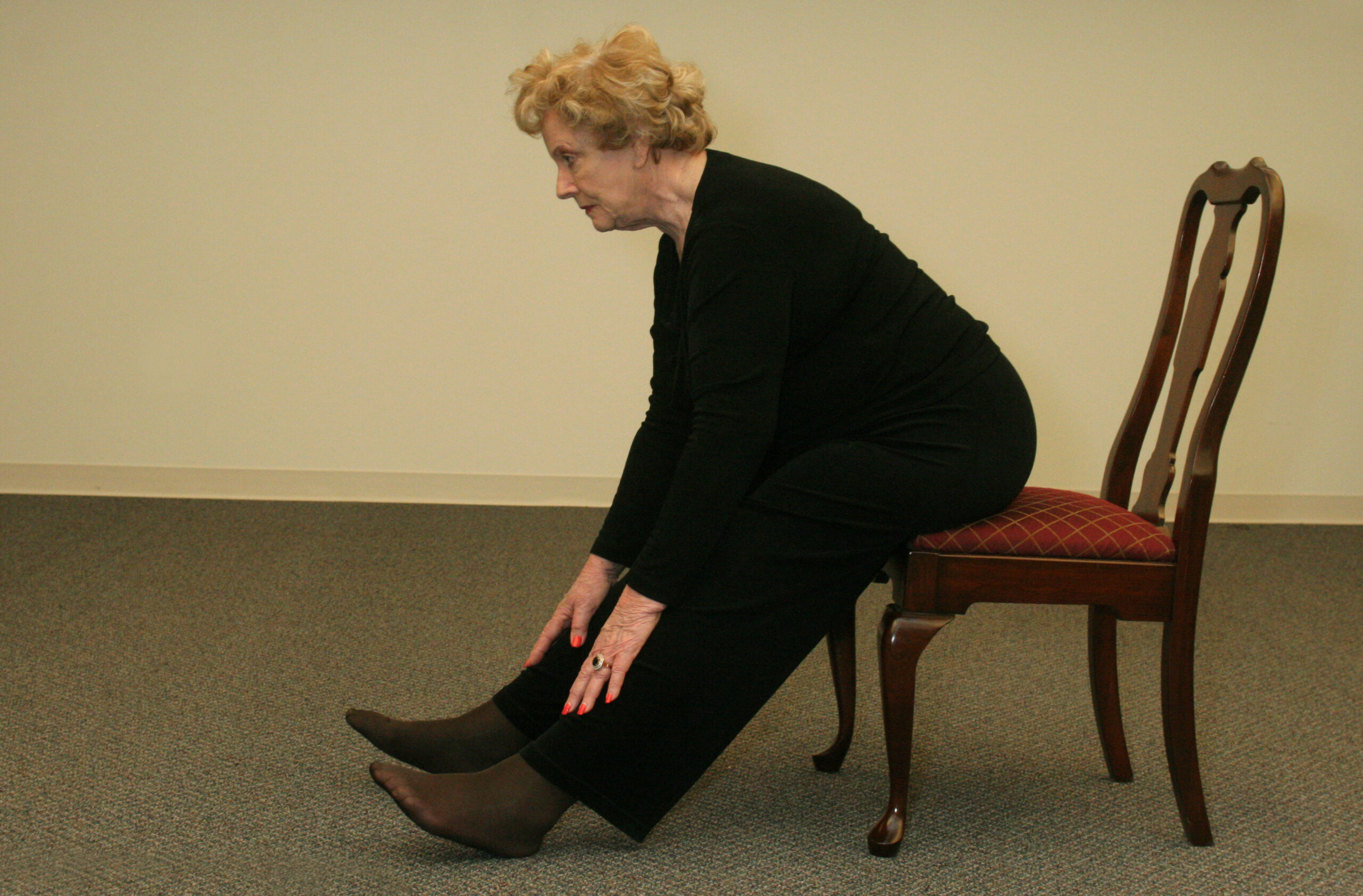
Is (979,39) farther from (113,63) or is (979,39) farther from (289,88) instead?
(113,63)

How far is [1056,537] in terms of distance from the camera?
1.39 m

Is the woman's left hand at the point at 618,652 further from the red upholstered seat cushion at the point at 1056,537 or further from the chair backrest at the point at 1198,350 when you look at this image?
Answer: the chair backrest at the point at 1198,350

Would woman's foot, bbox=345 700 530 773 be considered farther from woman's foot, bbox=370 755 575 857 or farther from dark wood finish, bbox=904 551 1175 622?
dark wood finish, bbox=904 551 1175 622

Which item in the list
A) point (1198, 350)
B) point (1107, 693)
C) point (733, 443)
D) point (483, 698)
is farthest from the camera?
point (483, 698)

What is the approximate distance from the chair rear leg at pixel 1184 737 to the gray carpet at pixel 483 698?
0.04 m

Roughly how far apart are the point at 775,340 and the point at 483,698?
961 mm

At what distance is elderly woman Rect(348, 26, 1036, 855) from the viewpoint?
1268 mm

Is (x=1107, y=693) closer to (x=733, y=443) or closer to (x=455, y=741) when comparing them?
(x=733, y=443)

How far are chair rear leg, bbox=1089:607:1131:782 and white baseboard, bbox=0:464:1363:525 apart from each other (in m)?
1.95

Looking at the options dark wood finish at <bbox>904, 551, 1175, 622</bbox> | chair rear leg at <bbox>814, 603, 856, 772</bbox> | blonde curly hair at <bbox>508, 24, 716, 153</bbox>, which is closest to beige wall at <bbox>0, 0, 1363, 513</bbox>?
chair rear leg at <bbox>814, 603, 856, 772</bbox>

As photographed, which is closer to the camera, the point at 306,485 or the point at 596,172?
the point at 596,172

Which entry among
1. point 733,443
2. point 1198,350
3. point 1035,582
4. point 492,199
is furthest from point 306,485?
point 1198,350

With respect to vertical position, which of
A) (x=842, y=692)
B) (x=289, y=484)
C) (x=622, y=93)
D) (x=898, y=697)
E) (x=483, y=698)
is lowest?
(x=289, y=484)

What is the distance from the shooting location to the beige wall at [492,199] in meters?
3.16
